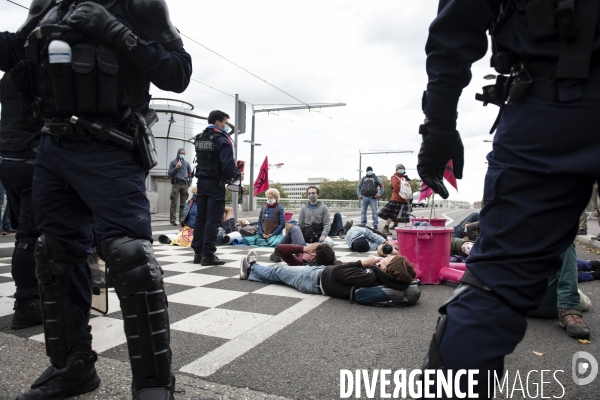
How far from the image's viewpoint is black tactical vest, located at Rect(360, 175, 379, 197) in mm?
10605

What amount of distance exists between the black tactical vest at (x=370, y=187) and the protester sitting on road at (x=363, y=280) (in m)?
7.07

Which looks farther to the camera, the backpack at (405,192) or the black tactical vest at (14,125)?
the backpack at (405,192)

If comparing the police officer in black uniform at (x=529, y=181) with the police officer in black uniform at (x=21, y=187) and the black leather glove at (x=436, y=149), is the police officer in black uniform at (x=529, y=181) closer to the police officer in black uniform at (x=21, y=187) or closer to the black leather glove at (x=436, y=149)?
the black leather glove at (x=436, y=149)

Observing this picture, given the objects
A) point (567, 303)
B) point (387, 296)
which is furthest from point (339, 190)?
point (567, 303)

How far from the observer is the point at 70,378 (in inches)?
62.9

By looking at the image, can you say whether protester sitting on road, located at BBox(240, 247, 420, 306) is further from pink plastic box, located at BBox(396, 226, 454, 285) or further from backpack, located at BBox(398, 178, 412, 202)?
backpack, located at BBox(398, 178, 412, 202)

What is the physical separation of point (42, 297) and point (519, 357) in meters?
2.11

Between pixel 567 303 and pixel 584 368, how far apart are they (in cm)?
69

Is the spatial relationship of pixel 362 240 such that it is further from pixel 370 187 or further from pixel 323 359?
pixel 370 187

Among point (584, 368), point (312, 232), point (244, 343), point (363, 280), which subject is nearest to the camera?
point (584, 368)

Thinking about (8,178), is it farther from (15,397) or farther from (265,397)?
(265,397)

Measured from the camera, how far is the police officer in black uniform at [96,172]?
56.1 inches

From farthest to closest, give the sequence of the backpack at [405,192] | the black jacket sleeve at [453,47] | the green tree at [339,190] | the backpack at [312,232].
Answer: the green tree at [339,190]
the backpack at [405,192]
the backpack at [312,232]
the black jacket sleeve at [453,47]

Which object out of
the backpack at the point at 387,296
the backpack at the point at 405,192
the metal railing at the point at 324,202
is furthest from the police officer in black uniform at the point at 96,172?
the metal railing at the point at 324,202
